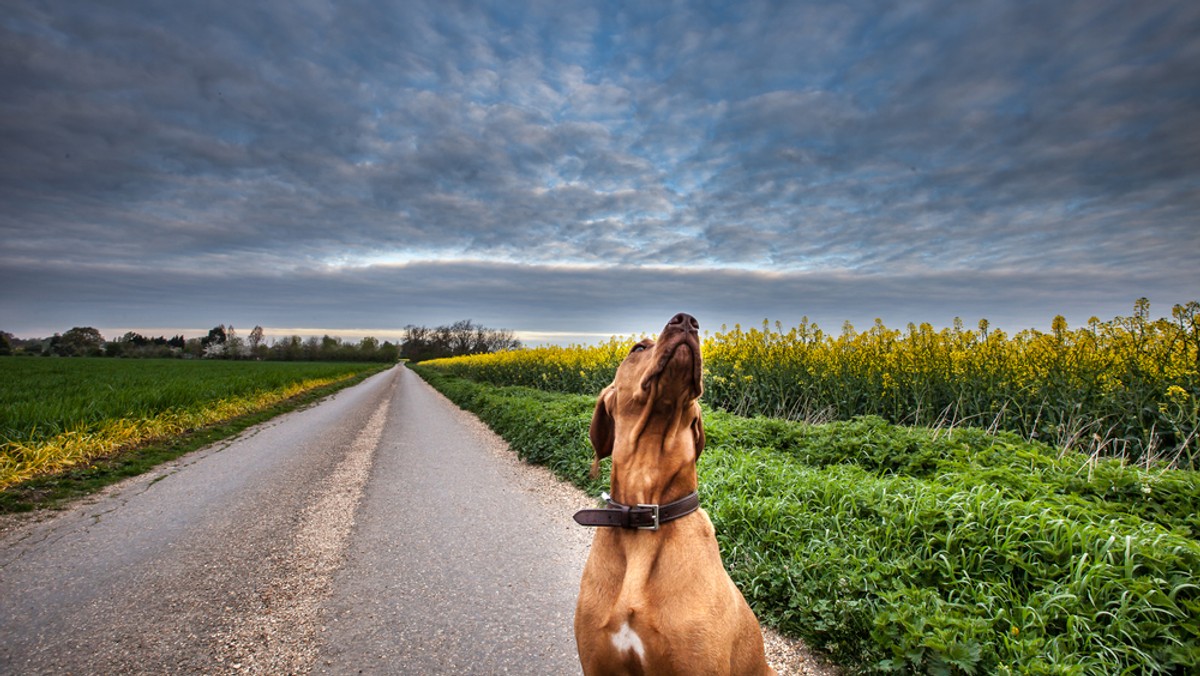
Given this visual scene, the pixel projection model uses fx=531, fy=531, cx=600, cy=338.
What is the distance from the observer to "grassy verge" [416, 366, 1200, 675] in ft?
8.57

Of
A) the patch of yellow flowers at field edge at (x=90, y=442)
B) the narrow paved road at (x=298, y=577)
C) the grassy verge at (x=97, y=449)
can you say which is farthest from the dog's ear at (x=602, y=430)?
the patch of yellow flowers at field edge at (x=90, y=442)

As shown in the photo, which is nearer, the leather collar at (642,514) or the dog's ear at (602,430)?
the leather collar at (642,514)

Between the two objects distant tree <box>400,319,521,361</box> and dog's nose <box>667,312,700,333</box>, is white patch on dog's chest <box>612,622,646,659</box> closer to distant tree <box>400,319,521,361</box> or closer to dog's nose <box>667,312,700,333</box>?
dog's nose <box>667,312,700,333</box>

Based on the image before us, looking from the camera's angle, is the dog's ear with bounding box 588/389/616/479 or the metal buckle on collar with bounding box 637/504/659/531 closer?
the metal buckle on collar with bounding box 637/504/659/531

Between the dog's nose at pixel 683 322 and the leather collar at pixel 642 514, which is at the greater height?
the dog's nose at pixel 683 322

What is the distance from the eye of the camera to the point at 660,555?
1.87 meters

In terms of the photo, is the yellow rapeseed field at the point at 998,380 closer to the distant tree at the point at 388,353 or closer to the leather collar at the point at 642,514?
the leather collar at the point at 642,514

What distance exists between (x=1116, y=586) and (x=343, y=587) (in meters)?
5.00

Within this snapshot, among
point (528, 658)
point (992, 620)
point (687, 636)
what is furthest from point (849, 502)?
point (687, 636)

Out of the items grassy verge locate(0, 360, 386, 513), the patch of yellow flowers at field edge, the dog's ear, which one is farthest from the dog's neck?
the patch of yellow flowers at field edge

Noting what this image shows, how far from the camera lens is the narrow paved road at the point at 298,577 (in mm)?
3248

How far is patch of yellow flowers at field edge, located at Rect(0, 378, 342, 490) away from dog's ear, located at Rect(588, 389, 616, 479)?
9.31 m

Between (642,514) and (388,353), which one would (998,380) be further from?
(388,353)

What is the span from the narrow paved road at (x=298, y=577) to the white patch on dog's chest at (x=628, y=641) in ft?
5.20
